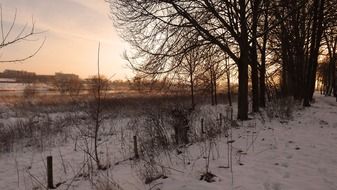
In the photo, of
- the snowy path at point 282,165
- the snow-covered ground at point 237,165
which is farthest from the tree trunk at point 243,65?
the snowy path at point 282,165

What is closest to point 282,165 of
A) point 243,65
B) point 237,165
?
point 237,165

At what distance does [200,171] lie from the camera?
6332 mm

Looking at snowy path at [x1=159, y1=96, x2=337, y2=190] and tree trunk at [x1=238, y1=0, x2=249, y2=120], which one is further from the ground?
tree trunk at [x1=238, y1=0, x2=249, y2=120]

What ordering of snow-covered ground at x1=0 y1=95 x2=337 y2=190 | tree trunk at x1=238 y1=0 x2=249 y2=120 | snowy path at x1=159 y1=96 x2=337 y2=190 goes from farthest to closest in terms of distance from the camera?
tree trunk at x1=238 y1=0 x2=249 y2=120 → snow-covered ground at x1=0 y1=95 x2=337 y2=190 → snowy path at x1=159 y1=96 x2=337 y2=190

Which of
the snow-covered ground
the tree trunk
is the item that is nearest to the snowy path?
the snow-covered ground

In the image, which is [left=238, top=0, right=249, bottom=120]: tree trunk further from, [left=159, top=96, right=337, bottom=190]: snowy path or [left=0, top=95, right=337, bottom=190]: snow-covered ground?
[left=159, top=96, right=337, bottom=190]: snowy path

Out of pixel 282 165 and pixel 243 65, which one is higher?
pixel 243 65

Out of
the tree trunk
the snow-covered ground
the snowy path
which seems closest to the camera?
the snowy path

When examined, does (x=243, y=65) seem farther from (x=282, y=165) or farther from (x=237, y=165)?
(x=237, y=165)

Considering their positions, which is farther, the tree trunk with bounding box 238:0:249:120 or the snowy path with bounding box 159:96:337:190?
the tree trunk with bounding box 238:0:249:120

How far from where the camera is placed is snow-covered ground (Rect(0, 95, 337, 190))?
5734 mm

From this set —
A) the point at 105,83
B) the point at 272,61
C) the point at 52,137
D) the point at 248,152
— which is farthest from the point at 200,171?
the point at 272,61

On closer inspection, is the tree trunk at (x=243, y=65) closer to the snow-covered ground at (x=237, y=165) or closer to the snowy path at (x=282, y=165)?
the snow-covered ground at (x=237, y=165)

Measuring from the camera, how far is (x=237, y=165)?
6.63m
